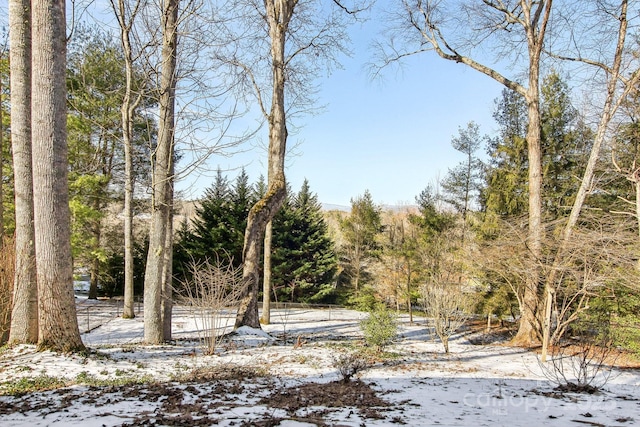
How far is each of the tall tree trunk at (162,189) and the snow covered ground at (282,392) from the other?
2.26ft

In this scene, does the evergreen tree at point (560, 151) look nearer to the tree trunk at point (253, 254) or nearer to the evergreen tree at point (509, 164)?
the evergreen tree at point (509, 164)

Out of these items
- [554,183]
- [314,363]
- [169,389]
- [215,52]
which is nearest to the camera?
[169,389]

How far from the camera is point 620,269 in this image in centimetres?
696

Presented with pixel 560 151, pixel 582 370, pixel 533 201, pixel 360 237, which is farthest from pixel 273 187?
pixel 360 237

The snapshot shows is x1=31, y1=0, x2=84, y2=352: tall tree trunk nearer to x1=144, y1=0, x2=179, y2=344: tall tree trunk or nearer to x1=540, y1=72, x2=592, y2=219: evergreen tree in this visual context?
x1=144, y1=0, x2=179, y2=344: tall tree trunk

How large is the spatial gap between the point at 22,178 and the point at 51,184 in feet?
3.23

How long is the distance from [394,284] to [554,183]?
7.86m

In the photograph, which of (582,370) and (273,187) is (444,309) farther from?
(273,187)

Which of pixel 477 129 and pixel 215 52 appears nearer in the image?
pixel 215 52

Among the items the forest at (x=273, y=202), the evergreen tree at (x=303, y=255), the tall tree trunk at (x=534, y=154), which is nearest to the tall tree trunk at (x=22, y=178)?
the forest at (x=273, y=202)

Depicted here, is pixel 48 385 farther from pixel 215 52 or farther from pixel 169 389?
pixel 215 52

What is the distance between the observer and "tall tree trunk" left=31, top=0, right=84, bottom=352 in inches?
181

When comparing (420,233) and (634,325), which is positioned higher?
(420,233)

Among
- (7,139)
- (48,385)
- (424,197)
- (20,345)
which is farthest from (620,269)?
(7,139)
